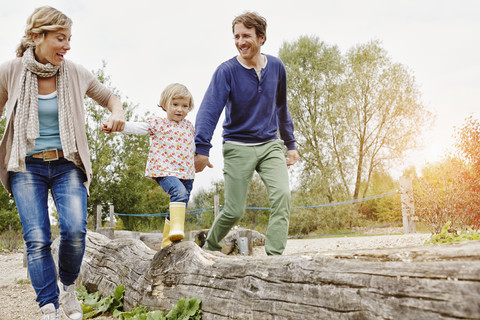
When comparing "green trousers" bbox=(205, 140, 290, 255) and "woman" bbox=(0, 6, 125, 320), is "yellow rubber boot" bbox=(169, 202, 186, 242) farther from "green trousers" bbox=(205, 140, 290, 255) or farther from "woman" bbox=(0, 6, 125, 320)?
"woman" bbox=(0, 6, 125, 320)

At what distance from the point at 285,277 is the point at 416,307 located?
0.74 meters

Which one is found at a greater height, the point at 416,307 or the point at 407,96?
the point at 407,96

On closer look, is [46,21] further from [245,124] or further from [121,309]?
[121,309]

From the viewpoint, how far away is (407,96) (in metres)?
20.7

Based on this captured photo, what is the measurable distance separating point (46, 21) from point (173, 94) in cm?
137

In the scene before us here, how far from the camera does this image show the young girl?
3787mm

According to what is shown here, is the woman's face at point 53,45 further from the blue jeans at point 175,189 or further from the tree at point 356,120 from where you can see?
the tree at point 356,120

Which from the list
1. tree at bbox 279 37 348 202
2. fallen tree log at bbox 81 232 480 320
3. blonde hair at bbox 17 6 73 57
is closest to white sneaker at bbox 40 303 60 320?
fallen tree log at bbox 81 232 480 320

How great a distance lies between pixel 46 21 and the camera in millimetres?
2791

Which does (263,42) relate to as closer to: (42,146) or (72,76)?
(72,76)

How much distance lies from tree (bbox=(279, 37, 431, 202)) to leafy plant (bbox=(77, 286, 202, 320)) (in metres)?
16.9

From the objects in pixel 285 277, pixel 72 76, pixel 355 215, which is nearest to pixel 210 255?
pixel 285 277

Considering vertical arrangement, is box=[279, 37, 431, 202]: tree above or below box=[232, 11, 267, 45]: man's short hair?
above

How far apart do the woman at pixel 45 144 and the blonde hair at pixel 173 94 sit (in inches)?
37.4
